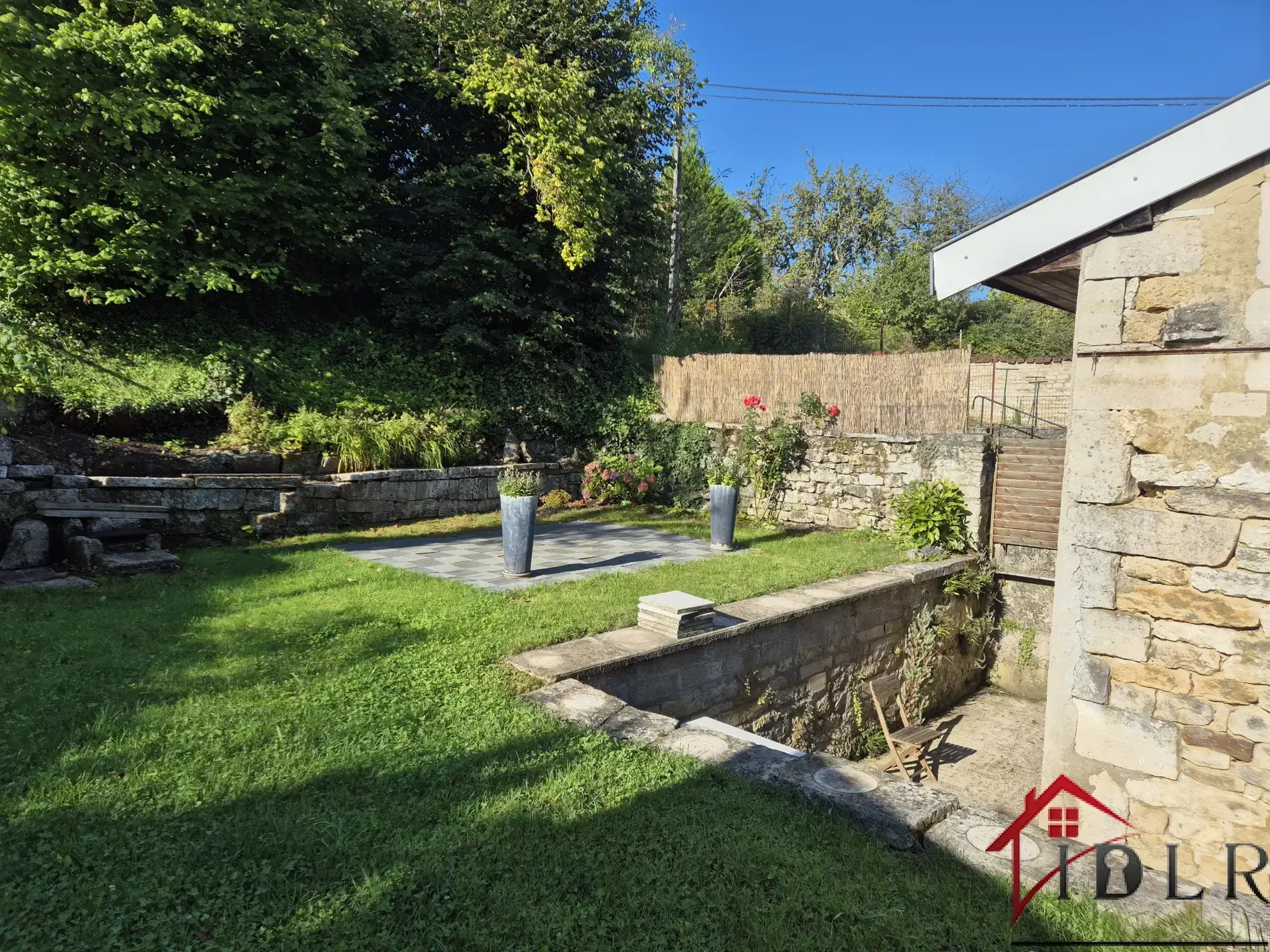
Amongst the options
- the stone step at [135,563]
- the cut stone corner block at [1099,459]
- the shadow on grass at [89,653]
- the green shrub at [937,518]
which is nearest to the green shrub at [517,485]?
the shadow on grass at [89,653]

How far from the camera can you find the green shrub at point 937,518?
27.6ft

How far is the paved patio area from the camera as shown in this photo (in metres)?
6.72

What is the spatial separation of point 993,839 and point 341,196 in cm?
1208

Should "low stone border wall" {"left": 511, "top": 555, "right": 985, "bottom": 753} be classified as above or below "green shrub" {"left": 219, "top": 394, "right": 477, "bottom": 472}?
below

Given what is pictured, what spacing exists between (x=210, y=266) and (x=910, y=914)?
1105 cm

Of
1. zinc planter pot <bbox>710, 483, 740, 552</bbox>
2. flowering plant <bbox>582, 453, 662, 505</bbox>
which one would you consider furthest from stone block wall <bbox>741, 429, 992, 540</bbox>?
flowering plant <bbox>582, 453, 662, 505</bbox>

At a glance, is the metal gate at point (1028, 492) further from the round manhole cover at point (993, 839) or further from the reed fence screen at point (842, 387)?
the round manhole cover at point (993, 839)

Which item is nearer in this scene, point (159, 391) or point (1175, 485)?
point (1175, 485)

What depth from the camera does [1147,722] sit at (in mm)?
3688

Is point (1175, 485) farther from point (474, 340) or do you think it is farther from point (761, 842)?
point (474, 340)

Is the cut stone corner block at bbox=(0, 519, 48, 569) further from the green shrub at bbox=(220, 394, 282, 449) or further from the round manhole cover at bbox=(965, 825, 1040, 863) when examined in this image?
the round manhole cover at bbox=(965, 825, 1040, 863)

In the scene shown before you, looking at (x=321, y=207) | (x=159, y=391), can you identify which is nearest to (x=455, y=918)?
(x=159, y=391)

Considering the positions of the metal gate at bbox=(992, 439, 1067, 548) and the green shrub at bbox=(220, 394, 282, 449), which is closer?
the metal gate at bbox=(992, 439, 1067, 548)

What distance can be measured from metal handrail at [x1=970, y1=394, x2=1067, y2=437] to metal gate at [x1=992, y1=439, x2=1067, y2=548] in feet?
2.15
